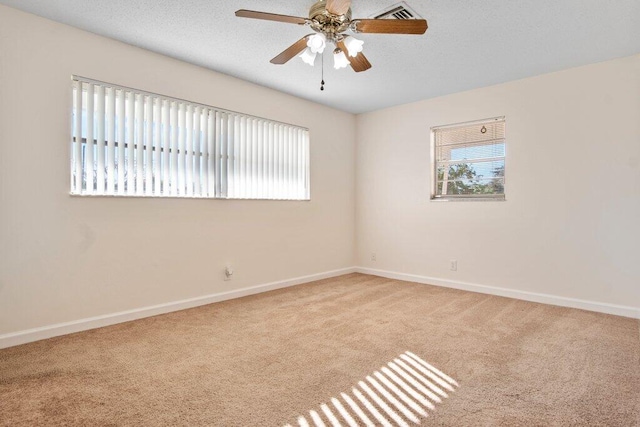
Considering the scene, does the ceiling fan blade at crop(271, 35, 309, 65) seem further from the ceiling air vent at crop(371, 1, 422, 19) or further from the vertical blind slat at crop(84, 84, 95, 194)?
the vertical blind slat at crop(84, 84, 95, 194)

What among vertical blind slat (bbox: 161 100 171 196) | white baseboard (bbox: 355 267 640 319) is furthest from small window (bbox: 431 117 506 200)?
vertical blind slat (bbox: 161 100 171 196)

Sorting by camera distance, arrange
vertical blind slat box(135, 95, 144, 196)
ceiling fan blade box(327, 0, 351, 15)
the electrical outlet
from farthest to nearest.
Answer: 1. the electrical outlet
2. vertical blind slat box(135, 95, 144, 196)
3. ceiling fan blade box(327, 0, 351, 15)

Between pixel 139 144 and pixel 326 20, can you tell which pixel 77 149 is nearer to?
pixel 139 144

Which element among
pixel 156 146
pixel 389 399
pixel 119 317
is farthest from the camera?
pixel 156 146

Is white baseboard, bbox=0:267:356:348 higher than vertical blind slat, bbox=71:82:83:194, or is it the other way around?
vertical blind slat, bbox=71:82:83:194

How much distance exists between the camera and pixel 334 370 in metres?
2.16

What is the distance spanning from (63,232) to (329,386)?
2465 millimetres

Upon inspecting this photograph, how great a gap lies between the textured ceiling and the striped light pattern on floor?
256cm

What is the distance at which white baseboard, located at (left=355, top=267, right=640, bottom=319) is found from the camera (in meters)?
3.28

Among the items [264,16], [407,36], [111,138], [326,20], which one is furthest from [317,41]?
[111,138]

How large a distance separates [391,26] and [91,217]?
284cm

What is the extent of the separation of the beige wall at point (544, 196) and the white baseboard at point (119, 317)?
2.18m

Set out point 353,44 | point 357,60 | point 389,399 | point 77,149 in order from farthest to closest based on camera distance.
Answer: point 77,149 → point 357,60 → point 353,44 → point 389,399

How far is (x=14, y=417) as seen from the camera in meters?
1.65
